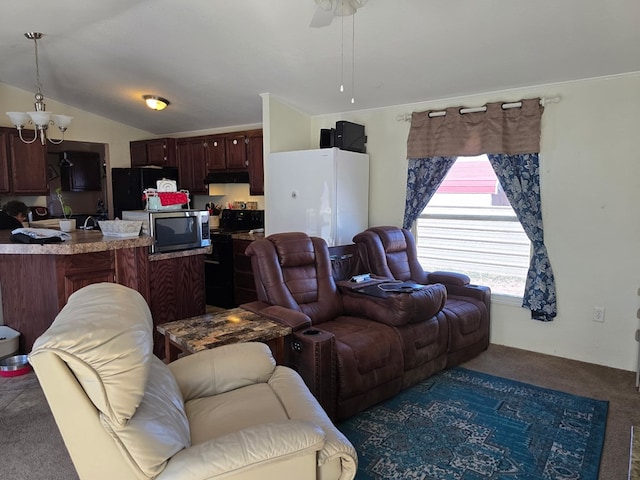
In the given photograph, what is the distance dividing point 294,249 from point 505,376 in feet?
6.20

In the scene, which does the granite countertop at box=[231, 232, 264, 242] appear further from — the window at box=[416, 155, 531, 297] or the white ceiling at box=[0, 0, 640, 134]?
the window at box=[416, 155, 531, 297]

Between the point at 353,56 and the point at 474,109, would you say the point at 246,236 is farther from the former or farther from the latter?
the point at 474,109

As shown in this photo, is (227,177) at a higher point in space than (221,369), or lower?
higher

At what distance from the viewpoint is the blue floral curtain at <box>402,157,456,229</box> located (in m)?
4.11

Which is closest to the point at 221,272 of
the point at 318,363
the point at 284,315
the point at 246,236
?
the point at 246,236

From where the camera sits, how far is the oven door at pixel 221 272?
5078 mm

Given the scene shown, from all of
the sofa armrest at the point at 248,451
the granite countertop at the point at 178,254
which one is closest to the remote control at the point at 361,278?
the granite countertop at the point at 178,254

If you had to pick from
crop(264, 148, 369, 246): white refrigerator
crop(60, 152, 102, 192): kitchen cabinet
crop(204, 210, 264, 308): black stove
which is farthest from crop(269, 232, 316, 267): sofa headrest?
crop(60, 152, 102, 192): kitchen cabinet

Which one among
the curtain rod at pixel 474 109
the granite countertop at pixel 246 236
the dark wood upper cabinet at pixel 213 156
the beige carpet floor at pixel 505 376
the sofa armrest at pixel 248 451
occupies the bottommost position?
the beige carpet floor at pixel 505 376

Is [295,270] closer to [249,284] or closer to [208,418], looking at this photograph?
[208,418]

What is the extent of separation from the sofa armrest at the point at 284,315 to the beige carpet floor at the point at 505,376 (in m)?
1.26

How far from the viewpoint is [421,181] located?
424cm

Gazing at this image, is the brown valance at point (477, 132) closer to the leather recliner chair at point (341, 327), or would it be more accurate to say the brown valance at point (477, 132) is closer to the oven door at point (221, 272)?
the leather recliner chair at point (341, 327)

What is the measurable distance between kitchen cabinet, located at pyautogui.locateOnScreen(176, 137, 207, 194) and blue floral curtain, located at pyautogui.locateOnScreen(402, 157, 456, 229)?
2.86m
